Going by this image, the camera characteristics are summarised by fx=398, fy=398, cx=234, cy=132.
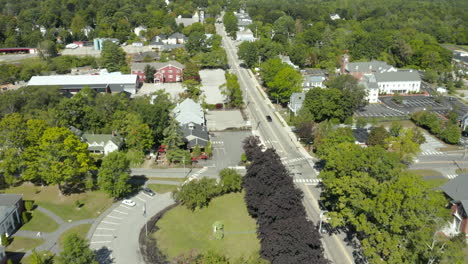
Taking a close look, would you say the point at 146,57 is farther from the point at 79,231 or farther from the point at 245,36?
the point at 79,231

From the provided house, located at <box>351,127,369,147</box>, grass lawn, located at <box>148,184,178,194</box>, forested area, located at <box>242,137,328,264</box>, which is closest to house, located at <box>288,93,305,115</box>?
house, located at <box>351,127,369,147</box>

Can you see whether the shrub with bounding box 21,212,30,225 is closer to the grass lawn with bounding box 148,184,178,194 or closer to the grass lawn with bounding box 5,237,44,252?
the grass lawn with bounding box 5,237,44,252

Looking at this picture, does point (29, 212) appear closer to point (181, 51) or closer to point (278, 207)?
point (278, 207)

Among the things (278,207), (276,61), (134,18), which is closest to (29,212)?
(278,207)

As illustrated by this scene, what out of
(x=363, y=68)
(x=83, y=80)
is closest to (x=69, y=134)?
(x=83, y=80)

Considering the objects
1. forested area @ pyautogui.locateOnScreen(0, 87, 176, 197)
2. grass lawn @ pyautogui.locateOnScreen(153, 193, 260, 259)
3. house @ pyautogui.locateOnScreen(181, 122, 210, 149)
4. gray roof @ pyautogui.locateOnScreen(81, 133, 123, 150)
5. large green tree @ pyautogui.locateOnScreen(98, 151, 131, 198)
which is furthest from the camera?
house @ pyautogui.locateOnScreen(181, 122, 210, 149)

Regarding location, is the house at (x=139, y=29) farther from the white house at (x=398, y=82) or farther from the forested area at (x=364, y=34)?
the white house at (x=398, y=82)

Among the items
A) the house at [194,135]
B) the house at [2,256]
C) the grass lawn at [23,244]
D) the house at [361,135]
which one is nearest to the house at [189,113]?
the house at [194,135]
